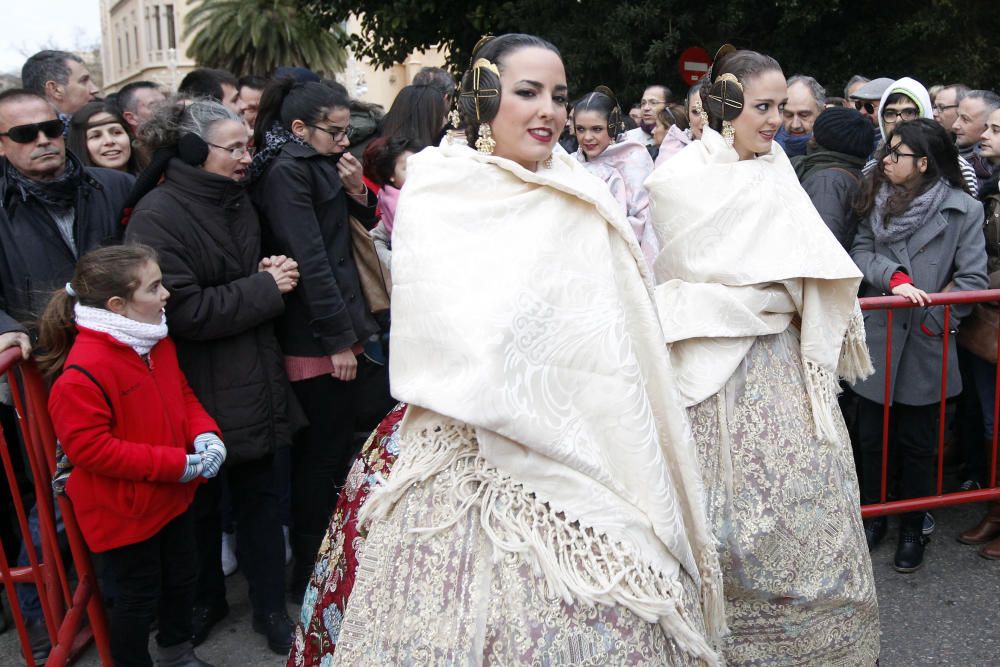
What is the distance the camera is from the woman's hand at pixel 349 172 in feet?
12.6

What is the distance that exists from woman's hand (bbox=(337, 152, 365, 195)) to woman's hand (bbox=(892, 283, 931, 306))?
2.32 meters

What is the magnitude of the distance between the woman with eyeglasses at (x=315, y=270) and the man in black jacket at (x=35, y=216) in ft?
2.30

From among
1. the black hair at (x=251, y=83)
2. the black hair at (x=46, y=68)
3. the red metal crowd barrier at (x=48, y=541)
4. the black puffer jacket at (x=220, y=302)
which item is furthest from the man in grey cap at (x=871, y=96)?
the red metal crowd barrier at (x=48, y=541)

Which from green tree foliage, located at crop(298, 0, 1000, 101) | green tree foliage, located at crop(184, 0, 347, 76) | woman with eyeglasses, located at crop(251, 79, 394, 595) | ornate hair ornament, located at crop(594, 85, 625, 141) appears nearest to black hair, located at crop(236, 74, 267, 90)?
ornate hair ornament, located at crop(594, 85, 625, 141)

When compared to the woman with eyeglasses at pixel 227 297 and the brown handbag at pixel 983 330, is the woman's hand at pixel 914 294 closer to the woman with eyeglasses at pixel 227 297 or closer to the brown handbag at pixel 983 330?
the brown handbag at pixel 983 330

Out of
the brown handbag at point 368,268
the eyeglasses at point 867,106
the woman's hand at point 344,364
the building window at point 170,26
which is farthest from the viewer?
the building window at point 170,26

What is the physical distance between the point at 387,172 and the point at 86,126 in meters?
1.49

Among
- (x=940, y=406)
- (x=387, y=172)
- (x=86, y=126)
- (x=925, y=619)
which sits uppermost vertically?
(x=86, y=126)

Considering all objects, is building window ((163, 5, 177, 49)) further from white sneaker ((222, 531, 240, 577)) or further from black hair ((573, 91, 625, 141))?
white sneaker ((222, 531, 240, 577))

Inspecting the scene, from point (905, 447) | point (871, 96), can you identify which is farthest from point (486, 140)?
point (871, 96)

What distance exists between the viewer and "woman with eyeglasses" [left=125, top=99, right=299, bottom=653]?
10.7 ft

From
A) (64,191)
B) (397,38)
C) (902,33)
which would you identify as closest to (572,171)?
(64,191)

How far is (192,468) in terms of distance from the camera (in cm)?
304
